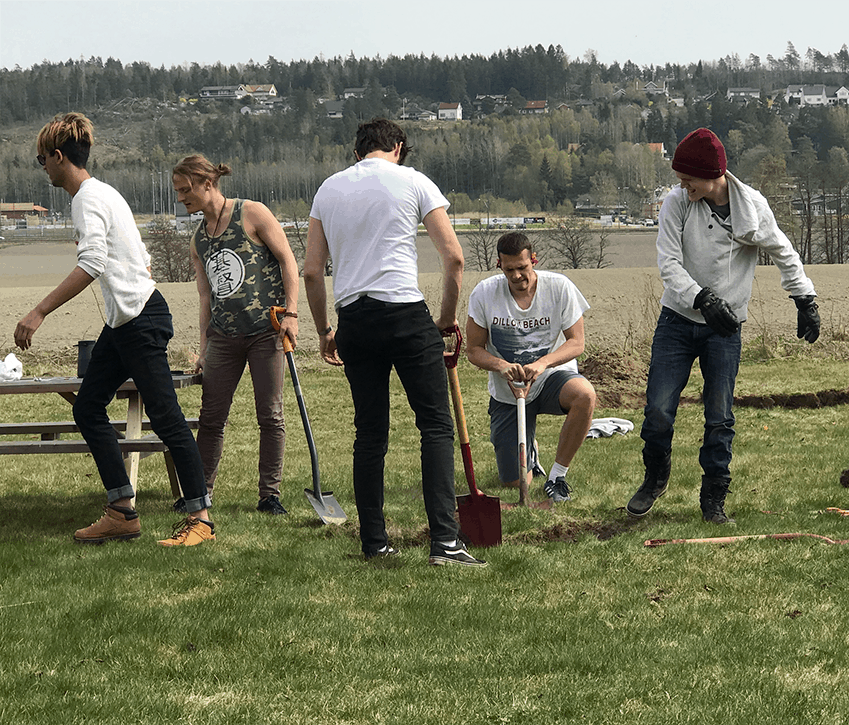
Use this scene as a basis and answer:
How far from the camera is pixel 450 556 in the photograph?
4.68 metres

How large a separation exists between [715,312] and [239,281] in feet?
8.36

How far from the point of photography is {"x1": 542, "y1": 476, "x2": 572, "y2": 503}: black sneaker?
20.0 ft

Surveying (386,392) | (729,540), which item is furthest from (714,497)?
(386,392)

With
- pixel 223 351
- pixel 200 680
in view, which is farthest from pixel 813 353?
pixel 200 680

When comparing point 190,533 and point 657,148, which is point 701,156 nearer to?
point 190,533

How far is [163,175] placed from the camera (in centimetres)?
16912

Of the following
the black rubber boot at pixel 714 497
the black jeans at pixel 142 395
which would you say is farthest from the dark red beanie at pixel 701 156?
the black jeans at pixel 142 395

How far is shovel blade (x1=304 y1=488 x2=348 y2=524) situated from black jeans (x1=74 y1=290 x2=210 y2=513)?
660mm

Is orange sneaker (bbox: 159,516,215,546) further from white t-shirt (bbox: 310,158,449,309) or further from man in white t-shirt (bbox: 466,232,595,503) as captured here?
man in white t-shirt (bbox: 466,232,595,503)

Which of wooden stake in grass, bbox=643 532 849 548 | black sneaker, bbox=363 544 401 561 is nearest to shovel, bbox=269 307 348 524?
black sneaker, bbox=363 544 401 561

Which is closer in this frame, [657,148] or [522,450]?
[522,450]

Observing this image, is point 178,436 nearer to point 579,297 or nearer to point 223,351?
point 223,351

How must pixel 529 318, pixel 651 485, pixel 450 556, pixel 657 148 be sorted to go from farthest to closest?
pixel 657 148
pixel 529 318
pixel 651 485
pixel 450 556

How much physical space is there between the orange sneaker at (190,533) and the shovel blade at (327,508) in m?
0.62
